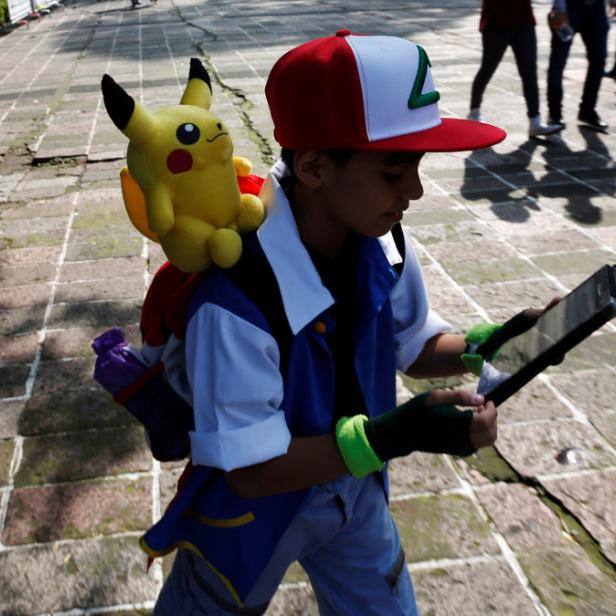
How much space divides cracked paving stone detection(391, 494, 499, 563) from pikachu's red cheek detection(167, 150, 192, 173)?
4.65 ft

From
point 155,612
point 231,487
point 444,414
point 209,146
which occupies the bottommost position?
point 155,612

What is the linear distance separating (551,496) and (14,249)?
3.39 metres

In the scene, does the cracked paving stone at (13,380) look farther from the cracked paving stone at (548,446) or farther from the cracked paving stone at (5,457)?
the cracked paving stone at (548,446)

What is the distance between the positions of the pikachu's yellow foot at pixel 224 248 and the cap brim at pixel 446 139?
277 mm

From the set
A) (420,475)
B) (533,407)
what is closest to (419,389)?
(533,407)

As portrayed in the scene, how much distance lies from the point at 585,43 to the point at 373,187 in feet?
19.0

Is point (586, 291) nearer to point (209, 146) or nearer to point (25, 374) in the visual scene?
point (209, 146)

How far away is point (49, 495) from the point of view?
2.58m

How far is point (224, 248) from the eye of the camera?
4.54 feet

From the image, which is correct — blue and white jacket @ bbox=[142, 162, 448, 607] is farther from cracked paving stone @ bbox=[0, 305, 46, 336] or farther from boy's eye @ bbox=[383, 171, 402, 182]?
cracked paving stone @ bbox=[0, 305, 46, 336]

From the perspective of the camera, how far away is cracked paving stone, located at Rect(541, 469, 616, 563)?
7.73 feet

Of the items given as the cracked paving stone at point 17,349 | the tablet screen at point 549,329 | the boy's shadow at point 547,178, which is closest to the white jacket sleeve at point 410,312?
the tablet screen at point 549,329

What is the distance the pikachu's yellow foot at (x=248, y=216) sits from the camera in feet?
4.86

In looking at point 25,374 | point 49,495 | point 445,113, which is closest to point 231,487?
point 49,495
